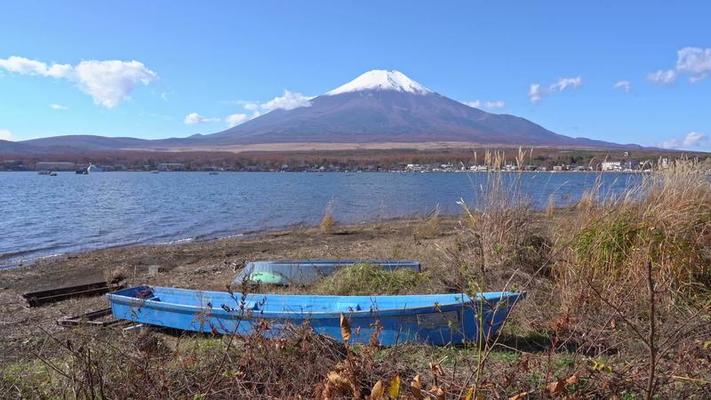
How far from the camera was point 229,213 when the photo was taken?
33281mm

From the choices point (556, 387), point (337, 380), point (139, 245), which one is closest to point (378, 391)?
point (337, 380)

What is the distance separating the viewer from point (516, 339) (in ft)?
19.7

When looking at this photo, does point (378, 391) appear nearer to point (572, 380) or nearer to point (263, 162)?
point (572, 380)

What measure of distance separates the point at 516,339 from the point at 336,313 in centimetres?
188

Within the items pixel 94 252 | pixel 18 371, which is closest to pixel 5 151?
pixel 94 252

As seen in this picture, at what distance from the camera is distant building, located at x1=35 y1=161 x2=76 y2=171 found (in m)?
129

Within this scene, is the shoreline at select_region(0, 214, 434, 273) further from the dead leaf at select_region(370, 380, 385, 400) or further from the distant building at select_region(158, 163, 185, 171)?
the distant building at select_region(158, 163, 185, 171)

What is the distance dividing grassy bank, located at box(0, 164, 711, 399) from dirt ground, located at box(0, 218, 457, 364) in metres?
0.40

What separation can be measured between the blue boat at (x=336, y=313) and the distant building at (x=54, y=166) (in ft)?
442

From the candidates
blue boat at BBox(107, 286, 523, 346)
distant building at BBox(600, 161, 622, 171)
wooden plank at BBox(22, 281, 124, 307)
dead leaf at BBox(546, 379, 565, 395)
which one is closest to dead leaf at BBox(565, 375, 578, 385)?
dead leaf at BBox(546, 379, 565, 395)

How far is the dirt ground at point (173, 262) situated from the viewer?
975 centimetres

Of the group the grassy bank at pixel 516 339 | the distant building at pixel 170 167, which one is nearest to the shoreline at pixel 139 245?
the grassy bank at pixel 516 339

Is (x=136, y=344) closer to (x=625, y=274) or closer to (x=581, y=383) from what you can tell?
(x=581, y=383)

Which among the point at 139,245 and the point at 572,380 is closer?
the point at 572,380
